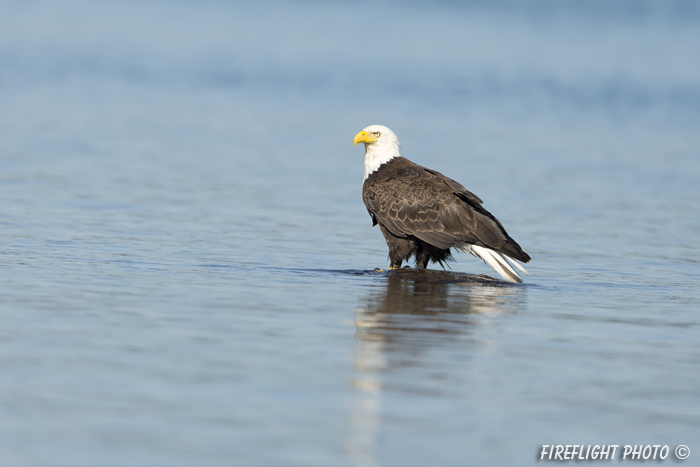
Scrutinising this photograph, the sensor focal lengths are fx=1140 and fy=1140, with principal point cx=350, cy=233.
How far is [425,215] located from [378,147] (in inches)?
41.0

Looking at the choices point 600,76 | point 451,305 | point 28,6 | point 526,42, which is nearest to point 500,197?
point 451,305

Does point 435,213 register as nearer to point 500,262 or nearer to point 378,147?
point 500,262

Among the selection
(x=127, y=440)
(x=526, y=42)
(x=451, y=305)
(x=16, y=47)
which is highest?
(x=526, y=42)

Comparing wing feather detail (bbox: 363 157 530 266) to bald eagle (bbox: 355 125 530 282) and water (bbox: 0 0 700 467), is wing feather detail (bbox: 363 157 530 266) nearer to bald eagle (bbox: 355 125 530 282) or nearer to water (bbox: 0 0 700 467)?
bald eagle (bbox: 355 125 530 282)

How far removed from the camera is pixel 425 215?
10.4 metres

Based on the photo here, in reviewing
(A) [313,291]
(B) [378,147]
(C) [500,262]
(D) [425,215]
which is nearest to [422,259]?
(D) [425,215]

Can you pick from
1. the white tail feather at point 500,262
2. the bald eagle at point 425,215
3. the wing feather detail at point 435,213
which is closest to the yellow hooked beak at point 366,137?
the bald eagle at point 425,215

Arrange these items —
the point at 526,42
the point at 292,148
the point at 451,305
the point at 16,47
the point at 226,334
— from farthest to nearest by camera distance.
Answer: the point at 526,42
the point at 16,47
the point at 292,148
the point at 451,305
the point at 226,334

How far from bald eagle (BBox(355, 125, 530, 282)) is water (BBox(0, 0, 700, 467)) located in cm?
44

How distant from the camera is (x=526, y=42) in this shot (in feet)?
211

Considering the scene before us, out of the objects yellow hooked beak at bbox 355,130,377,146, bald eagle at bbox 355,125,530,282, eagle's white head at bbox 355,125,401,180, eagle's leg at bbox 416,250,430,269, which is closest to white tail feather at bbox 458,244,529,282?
bald eagle at bbox 355,125,530,282

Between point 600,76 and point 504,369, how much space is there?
131ft

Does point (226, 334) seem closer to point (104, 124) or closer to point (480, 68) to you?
point (104, 124)

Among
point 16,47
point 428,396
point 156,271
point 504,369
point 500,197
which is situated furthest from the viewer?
point 16,47
